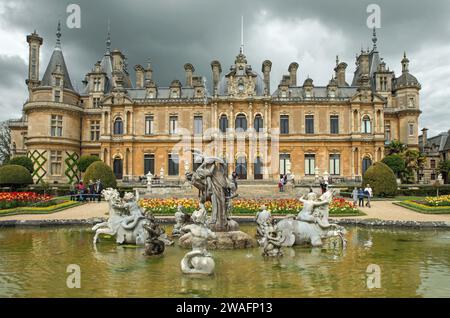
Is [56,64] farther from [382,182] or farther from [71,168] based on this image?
[382,182]

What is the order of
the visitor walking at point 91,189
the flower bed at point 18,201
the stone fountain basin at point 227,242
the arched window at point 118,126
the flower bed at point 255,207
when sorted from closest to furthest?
1. the stone fountain basin at point 227,242
2. the flower bed at point 255,207
3. the flower bed at point 18,201
4. the visitor walking at point 91,189
5. the arched window at point 118,126

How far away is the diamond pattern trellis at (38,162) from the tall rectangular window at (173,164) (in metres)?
13.3

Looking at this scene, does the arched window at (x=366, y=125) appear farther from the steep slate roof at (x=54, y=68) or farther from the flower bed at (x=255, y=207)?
the steep slate roof at (x=54, y=68)

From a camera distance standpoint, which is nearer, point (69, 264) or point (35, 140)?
point (69, 264)

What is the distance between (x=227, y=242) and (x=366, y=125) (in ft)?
110

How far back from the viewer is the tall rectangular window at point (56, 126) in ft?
129

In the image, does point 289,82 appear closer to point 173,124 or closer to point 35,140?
point 173,124

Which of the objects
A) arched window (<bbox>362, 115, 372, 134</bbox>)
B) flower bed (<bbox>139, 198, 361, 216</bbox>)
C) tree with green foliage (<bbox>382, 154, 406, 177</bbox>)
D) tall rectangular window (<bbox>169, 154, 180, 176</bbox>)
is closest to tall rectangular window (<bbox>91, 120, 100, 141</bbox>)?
tall rectangular window (<bbox>169, 154, 180, 176</bbox>)

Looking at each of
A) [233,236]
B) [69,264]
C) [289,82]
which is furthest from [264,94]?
[69,264]

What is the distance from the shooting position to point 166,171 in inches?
1565

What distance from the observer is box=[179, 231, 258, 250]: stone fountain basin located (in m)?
9.65

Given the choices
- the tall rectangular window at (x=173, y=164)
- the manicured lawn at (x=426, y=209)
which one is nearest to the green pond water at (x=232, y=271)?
the manicured lawn at (x=426, y=209)

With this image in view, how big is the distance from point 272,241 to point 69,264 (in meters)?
4.72
